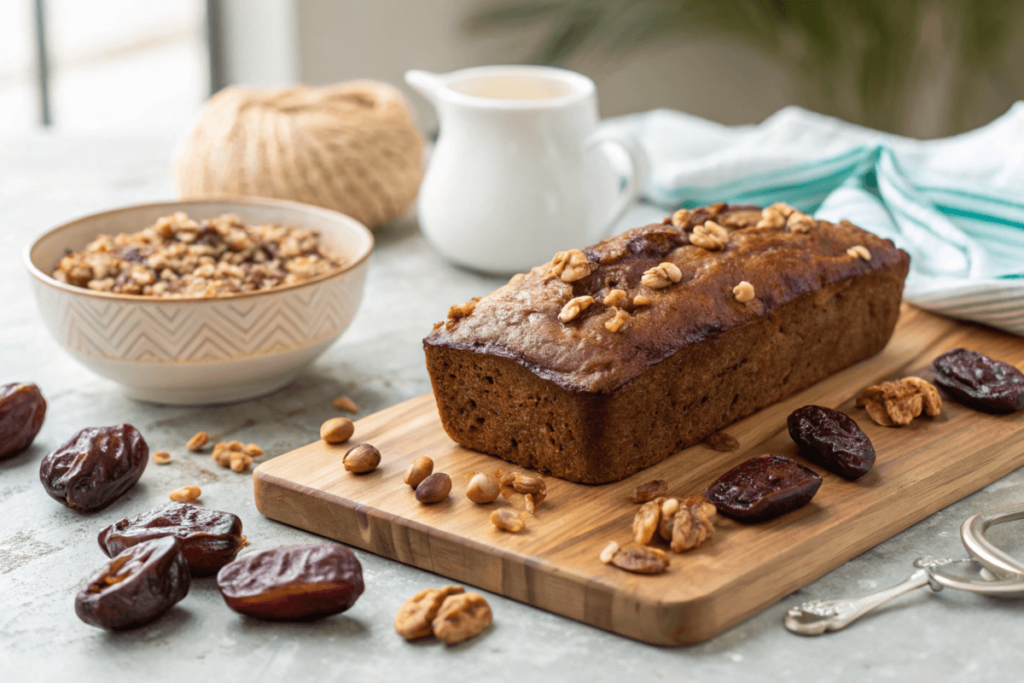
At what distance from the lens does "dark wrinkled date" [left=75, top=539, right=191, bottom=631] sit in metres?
1.08

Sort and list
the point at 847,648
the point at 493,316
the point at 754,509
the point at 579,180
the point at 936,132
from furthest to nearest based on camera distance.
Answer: the point at 936,132, the point at 579,180, the point at 493,316, the point at 754,509, the point at 847,648

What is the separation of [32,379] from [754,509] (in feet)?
4.26

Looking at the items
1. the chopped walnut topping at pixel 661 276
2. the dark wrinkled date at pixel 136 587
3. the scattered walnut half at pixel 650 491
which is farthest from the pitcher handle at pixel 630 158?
the dark wrinkled date at pixel 136 587

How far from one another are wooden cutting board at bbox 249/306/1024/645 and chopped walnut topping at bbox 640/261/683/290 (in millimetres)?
244

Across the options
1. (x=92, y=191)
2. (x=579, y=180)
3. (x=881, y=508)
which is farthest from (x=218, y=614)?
(x=92, y=191)

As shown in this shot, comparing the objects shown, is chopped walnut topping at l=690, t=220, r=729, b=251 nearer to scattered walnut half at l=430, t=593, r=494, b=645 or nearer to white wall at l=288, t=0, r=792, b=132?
scattered walnut half at l=430, t=593, r=494, b=645

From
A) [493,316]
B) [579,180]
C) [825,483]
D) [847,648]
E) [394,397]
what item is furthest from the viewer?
[579,180]

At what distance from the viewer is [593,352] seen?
1.34 m

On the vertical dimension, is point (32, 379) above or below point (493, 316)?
below

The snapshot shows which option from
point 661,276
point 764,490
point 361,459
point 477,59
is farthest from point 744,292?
point 477,59

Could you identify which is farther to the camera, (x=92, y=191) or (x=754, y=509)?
(x=92, y=191)

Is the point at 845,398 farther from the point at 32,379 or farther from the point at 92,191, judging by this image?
the point at 92,191

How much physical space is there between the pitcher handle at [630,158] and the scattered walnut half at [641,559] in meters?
1.11

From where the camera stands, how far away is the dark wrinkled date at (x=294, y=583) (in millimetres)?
Answer: 1104
